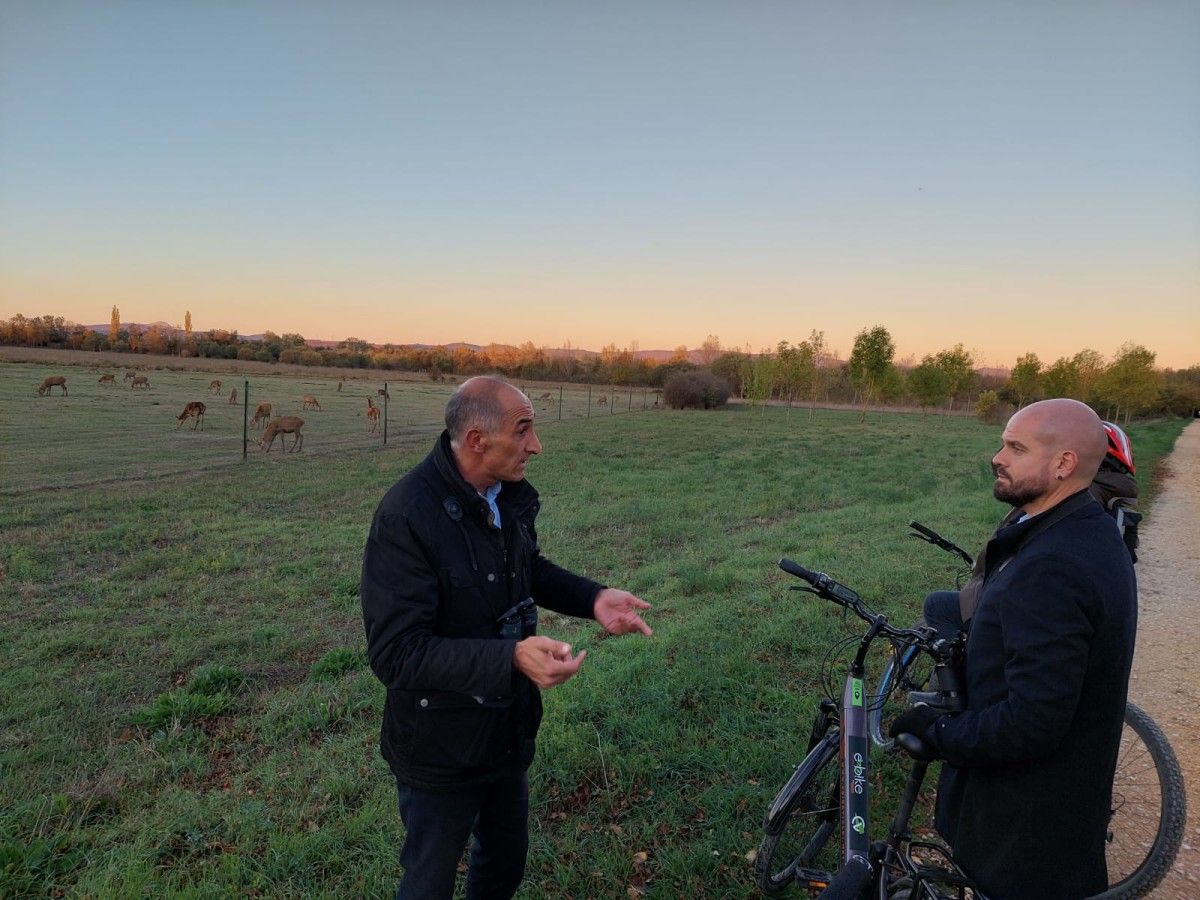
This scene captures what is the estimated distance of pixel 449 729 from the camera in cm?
193

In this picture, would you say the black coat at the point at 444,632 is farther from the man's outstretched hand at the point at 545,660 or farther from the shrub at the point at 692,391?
the shrub at the point at 692,391

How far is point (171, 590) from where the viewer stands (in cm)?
676

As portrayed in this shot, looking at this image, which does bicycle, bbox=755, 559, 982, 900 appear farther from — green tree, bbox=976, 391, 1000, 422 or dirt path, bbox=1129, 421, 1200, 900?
green tree, bbox=976, 391, 1000, 422

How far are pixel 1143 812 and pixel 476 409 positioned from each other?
351 centimetres

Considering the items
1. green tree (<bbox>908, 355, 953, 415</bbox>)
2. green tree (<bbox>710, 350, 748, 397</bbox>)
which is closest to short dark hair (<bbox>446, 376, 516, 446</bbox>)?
green tree (<bbox>908, 355, 953, 415</bbox>)

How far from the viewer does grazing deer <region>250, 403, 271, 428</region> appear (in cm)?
2140

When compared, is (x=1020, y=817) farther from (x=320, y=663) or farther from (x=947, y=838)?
(x=320, y=663)

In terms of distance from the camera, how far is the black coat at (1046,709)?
169 cm

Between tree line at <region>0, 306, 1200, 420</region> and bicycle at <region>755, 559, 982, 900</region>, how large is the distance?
52362 millimetres

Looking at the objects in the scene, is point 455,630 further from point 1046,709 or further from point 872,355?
point 872,355

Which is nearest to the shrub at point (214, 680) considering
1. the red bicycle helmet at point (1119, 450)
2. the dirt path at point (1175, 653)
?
the dirt path at point (1175, 653)

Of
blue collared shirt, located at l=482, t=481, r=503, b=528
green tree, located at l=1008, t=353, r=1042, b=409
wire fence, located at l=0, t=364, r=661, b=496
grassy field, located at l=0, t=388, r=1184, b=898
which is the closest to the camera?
blue collared shirt, located at l=482, t=481, r=503, b=528

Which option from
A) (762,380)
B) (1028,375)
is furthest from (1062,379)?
(762,380)

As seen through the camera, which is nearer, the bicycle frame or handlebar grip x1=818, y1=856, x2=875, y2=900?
handlebar grip x1=818, y1=856, x2=875, y2=900
